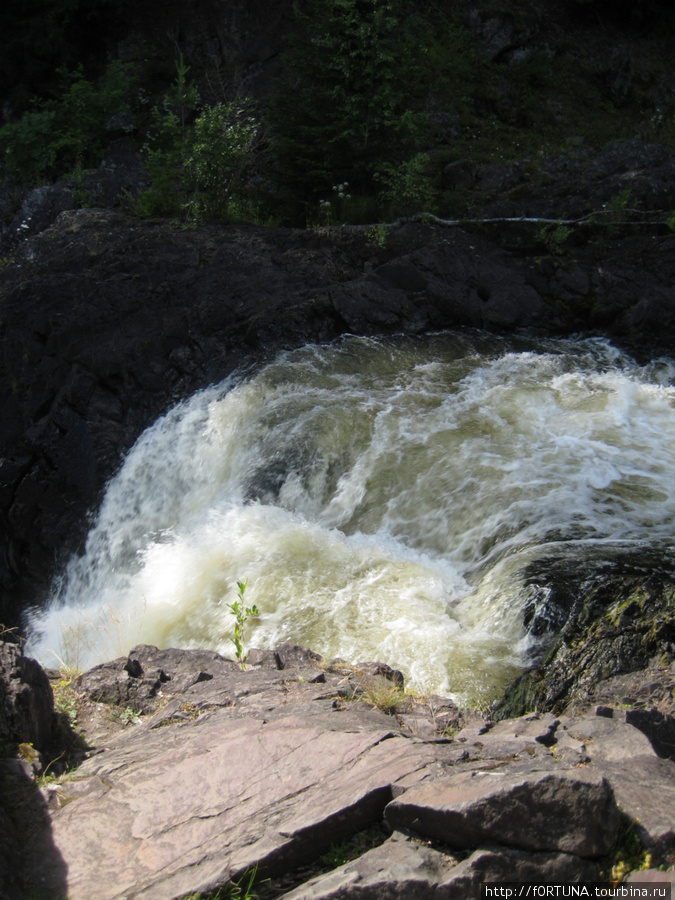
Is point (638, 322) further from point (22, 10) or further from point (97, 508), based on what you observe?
point (22, 10)

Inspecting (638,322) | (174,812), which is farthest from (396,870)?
(638,322)

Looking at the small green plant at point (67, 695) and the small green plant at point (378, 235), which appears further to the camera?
the small green plant at point (378, 235)

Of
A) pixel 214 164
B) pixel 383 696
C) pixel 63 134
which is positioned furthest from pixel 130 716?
pixel 63 134

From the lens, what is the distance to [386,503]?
6.37m

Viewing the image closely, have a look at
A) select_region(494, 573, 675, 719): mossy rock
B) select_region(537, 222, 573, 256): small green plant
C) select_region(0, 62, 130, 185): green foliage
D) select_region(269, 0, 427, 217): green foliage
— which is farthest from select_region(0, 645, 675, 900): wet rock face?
select_region(0, 62, 130, 185): green foliage

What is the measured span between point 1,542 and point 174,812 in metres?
6.24

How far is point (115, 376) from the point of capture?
841cm

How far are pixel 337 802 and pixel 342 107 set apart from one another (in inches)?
386

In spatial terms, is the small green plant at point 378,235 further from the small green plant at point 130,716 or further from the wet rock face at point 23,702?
the wet rock face at point 23,702

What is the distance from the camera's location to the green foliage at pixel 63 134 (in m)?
13.3

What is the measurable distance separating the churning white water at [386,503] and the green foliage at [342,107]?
3.33 meters

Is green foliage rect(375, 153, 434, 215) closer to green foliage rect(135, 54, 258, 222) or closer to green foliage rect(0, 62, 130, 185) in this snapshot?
green foliage rect(135, 54, 258, 222)

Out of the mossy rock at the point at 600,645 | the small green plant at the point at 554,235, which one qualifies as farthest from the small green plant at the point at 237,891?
the small green plant at the point at 554,235

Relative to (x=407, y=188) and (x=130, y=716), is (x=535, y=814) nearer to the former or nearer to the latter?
(x=130, y=716)
